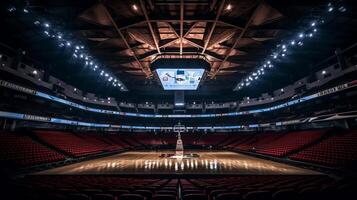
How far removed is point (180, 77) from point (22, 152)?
52.5ft

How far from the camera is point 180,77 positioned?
21.5m

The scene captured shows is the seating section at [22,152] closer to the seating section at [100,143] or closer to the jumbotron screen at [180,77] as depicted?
the seating section at [100,143]

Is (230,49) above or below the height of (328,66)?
above

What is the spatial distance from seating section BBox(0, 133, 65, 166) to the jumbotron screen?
42.2 feet

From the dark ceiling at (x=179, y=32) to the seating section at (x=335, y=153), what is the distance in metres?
9.13

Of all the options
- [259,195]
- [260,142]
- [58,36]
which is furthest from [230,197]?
[260,142]

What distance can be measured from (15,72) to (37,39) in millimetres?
4044

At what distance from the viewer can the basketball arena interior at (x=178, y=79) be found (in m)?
7.43

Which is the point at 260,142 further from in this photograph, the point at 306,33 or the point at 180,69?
the point at 180,69

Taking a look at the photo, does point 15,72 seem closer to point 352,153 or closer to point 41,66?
point 41,66

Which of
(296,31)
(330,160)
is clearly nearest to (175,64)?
(296,31)

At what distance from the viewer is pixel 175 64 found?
19.6 metres

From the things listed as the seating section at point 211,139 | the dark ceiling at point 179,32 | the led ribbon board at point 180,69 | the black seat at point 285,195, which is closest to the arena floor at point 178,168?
the black seat at point 285,195

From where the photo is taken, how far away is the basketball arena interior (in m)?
7.43
